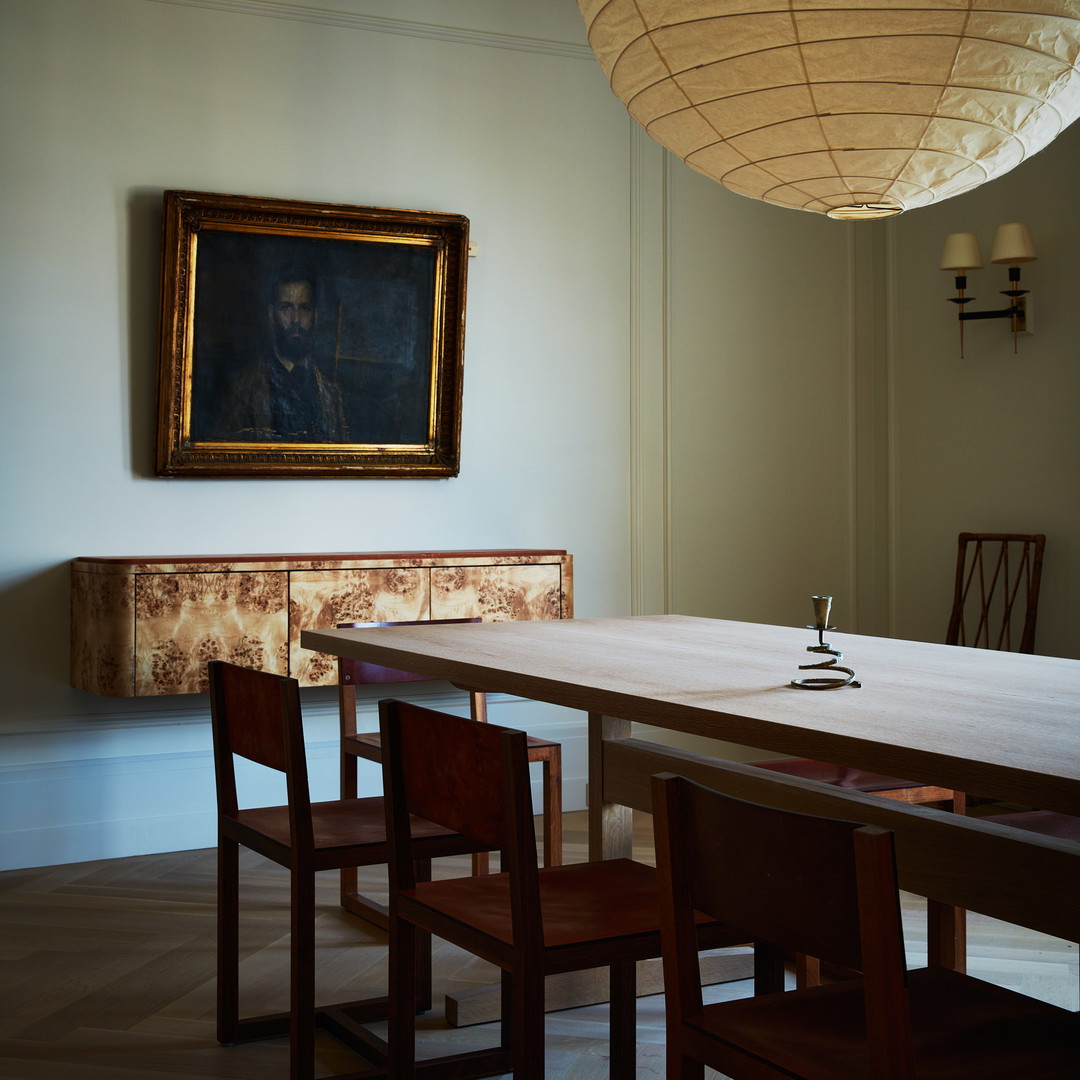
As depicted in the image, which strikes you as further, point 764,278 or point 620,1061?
point 764,278

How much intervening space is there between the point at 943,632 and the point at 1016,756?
4254 mm

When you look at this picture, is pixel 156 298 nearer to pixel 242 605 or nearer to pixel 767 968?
pixel 242 605

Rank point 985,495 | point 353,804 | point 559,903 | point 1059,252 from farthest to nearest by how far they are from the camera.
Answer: point 985,495 → point 1059,252 → point 353,804 → point 559,903

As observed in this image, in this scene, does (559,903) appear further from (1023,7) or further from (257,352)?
(257,352)

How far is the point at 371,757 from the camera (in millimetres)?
→ 3479

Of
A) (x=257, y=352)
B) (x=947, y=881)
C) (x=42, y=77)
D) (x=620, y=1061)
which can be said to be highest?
(x=42, y=77)

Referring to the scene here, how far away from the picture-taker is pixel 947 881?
193cm

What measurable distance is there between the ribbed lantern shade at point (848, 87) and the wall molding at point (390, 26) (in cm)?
286

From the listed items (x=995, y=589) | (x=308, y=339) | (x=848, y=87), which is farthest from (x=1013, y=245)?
(x=848, y=87)

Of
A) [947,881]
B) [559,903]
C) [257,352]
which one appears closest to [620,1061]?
[559,903]

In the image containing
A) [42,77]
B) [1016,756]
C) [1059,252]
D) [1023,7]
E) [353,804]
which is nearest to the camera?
[1016,756]

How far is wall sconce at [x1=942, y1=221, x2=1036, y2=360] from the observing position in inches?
197

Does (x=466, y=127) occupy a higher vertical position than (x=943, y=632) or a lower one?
higher

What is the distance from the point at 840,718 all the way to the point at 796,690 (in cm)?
31
